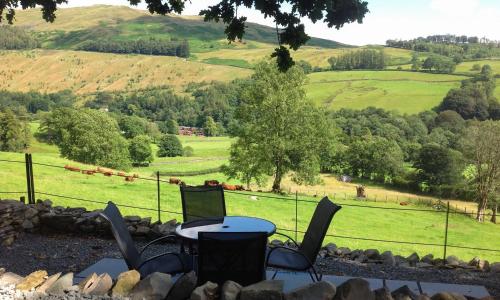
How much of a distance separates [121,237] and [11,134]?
61.5 metres

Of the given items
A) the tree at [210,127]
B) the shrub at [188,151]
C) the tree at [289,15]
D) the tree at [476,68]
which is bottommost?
the shrub at [188,151]

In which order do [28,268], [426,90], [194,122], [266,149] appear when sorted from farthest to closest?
[194,122]
[426,90]
[266,149]
[28,268]

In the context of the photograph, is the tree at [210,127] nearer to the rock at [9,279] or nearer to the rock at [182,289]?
the rock at [9,279]

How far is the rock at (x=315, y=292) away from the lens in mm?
3557

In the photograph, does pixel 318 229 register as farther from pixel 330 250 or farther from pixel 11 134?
pixel 11 134

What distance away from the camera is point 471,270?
685cm

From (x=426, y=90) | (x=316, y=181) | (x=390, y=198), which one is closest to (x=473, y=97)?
(x=426, y=90)

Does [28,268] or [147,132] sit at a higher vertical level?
[28,268]

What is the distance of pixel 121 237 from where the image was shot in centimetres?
461

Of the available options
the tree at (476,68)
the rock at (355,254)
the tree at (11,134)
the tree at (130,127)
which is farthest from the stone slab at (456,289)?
the tree at (476,68)

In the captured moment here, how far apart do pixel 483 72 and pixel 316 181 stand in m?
85.5

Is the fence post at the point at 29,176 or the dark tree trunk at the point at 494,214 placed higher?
the fence post at the point at 29,176

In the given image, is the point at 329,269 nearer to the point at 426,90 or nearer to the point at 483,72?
the point at 426,90

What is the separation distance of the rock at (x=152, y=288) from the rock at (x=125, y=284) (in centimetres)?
5
